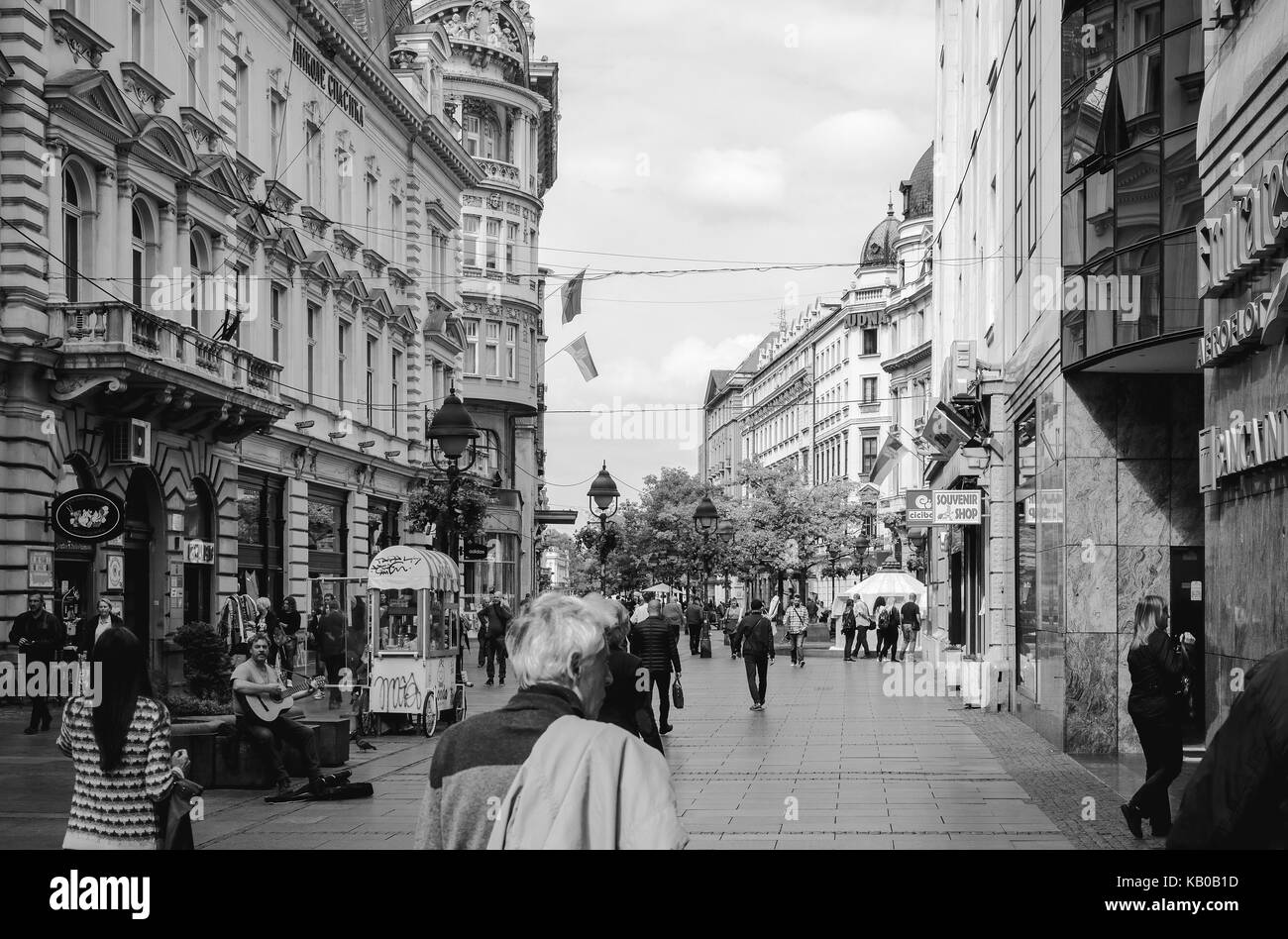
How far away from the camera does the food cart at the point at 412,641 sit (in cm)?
→ 2050

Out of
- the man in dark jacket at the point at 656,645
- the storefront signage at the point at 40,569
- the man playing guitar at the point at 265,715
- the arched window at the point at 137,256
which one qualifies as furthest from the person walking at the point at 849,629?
the man playing guitar at the point at 265,715

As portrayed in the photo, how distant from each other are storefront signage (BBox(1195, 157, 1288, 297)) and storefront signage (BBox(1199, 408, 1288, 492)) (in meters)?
1.10

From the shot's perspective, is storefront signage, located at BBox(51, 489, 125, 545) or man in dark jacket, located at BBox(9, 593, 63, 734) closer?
storefront signage, located at BBox(51, 489, 125, 545)

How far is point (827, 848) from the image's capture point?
1121 centimetres

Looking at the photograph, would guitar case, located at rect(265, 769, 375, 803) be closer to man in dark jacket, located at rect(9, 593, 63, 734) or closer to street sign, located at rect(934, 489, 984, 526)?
man in dark jacket, located at rect(9, 593, 63, 734)

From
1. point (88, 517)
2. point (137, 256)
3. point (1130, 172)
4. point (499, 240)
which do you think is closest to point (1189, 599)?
point (1130, 172)

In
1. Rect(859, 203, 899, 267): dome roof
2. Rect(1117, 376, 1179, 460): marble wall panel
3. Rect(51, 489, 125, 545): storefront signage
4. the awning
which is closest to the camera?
Rect(1117, 376, 1179, 460): marble wall panel

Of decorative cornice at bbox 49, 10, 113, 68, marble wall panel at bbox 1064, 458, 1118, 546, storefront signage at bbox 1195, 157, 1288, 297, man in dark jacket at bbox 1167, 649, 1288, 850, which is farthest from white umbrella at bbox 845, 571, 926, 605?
man in dark jacket at bbox 1167, 649, 1288, 850

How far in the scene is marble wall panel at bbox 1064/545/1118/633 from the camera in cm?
1827

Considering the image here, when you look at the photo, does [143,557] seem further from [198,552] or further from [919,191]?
[919,191]

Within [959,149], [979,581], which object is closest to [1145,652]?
[979,581]

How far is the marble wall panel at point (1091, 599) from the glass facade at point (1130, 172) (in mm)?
2394
